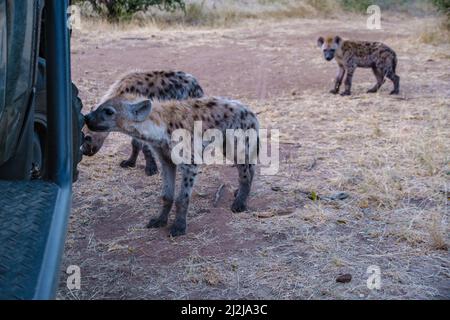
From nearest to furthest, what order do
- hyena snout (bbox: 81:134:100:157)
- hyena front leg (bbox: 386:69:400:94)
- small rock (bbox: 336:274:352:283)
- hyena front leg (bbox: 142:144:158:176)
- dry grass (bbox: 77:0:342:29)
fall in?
1. small rock (bbox: 336:274:352:283)
2. hyena snout (bbox: 81:134:100:157)
3. hyena front leg (bbox: 142:144:158:176)
4. hyena front leg (bbox: 386:69:400:94)
5. dry grass (bbox: 77:0:342:29)

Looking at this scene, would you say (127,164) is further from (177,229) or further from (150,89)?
(177,229)

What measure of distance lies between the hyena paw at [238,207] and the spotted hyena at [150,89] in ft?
2.80

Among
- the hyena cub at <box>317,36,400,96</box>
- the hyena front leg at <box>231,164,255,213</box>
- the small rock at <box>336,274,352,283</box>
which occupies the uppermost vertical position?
the hyena cub at <box>317,36,400,96</box>

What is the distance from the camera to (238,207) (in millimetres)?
4254

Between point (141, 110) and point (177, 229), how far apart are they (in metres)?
0.69

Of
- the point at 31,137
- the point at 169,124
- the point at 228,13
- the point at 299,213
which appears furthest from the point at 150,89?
the point at 228,13

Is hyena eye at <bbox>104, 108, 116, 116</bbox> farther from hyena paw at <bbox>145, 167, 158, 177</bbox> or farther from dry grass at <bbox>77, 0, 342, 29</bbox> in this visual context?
dry grass at <bbox>77, 0, 342, 29</bbox>

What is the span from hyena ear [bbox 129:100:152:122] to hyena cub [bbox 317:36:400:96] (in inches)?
161

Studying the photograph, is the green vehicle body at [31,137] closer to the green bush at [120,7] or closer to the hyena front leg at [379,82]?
the hyena front leg at [379,82]

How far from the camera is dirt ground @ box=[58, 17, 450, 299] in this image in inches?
129

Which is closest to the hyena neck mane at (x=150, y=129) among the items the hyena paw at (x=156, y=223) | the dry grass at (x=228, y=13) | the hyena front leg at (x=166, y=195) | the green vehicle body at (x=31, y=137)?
the hyena front leg at (x=166, y=195)

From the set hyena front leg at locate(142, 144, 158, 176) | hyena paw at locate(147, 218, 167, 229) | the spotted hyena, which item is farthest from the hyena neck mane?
hyena front leg at locate(142, 144, 158, 176)

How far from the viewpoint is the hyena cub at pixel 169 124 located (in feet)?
12.8
